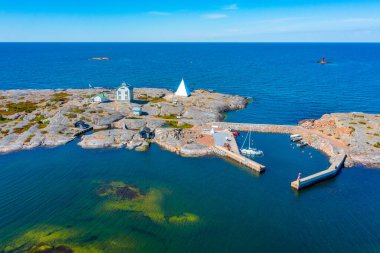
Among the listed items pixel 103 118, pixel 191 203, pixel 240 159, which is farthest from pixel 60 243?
pixel 103 118

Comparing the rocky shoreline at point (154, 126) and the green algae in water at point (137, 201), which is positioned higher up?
the rocky shoreline at point (154, 126)

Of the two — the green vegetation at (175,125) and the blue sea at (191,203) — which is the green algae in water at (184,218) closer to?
the blue sea at (191,203)

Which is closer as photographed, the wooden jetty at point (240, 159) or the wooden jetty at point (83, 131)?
the wooden jetty at point (240, 159)

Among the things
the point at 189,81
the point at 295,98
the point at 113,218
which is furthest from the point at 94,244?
the point at 189,81

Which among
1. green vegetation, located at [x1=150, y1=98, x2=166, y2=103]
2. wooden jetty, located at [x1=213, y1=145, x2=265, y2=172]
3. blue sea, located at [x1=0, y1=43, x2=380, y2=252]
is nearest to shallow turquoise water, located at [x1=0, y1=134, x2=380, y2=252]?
blue sea, located at [x1=0, y1=43, x2=380, y2=252]

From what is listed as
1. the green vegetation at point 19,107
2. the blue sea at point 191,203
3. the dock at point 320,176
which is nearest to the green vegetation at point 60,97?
the green vegetation at point 19,107

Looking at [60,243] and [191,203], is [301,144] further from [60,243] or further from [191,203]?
[60,243]
